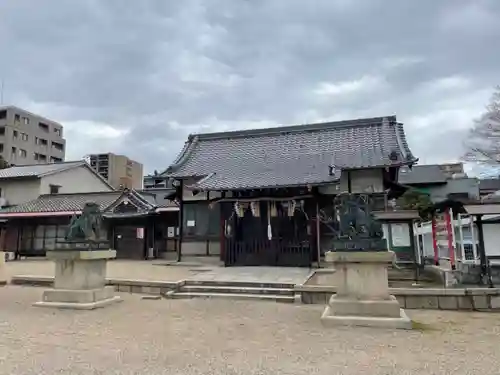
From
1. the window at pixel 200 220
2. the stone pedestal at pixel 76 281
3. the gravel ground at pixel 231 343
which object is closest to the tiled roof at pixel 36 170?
the window at pixel 200 220

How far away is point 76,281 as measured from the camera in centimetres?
866

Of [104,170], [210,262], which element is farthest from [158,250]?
[104,170]

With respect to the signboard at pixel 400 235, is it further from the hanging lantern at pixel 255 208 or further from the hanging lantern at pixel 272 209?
the hanging lantern at pixel 255 208

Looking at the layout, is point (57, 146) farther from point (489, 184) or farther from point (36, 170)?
point (489, 184)

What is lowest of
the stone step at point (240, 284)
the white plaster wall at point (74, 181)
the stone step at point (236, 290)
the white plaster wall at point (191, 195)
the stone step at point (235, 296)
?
the stone step at point (235, 296)

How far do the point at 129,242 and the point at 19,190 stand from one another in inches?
461

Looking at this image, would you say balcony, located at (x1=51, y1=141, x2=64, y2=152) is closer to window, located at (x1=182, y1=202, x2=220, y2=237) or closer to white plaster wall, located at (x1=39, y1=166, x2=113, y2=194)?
white plaster wall, located at (x1=39, y1=166, x2=113, y2=194)

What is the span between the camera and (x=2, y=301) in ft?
31.2

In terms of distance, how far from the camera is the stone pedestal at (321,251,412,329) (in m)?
6.88

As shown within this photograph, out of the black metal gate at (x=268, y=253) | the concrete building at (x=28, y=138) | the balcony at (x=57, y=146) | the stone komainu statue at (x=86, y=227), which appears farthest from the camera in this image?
the balcony at (x=57, y=146)

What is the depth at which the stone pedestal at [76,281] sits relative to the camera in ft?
27.9

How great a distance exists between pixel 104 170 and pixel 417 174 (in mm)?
37060

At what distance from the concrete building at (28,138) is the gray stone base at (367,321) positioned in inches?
2125

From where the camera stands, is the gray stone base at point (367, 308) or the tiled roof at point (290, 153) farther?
the tiled roof at point (290, 153)
